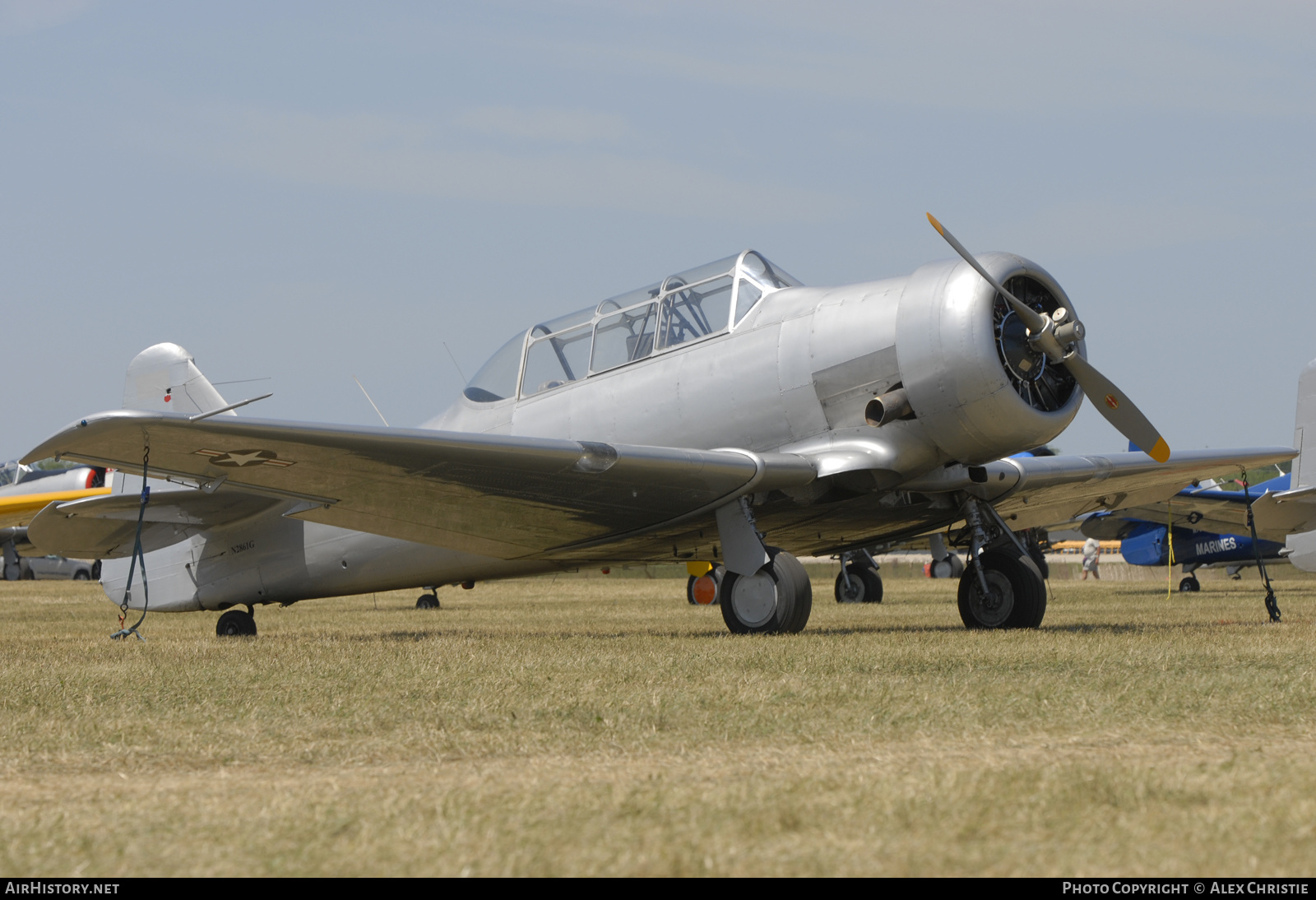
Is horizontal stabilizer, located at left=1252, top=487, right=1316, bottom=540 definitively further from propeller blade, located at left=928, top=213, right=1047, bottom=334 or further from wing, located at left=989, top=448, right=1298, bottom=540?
propeller blade, located at left=928, top=213, right=1047, bottom=334

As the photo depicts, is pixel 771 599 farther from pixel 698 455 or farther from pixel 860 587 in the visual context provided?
pixel 860 587

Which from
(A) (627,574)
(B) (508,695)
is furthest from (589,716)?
(A) (627,574)

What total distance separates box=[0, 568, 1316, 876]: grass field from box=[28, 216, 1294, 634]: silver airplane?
4.89 ft

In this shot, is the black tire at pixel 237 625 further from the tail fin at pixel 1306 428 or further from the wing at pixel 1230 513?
the tail fin at pixel 1306 428

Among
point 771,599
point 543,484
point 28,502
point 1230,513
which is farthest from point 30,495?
point 1230,513

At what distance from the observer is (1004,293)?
8.56m

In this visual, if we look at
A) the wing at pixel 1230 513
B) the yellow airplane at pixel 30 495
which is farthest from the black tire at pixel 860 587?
the yellow airplane at pixel 30 495

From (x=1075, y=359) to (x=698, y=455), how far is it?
9.39ft

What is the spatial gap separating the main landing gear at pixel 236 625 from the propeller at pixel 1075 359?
7.53 metres

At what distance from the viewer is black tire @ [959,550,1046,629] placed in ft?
32.8

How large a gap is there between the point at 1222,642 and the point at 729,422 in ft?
12.6

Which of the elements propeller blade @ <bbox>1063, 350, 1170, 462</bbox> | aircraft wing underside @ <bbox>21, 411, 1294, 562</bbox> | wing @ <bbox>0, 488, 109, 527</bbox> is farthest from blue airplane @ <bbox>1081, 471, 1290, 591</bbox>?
wing @ <bbox>0, 488, 109, 527</bbox>

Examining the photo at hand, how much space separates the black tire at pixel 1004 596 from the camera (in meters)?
9.98
